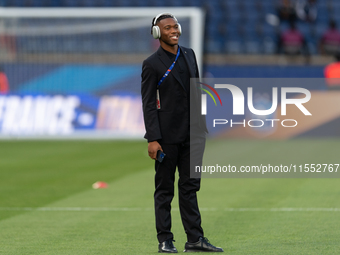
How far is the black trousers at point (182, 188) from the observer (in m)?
4.73

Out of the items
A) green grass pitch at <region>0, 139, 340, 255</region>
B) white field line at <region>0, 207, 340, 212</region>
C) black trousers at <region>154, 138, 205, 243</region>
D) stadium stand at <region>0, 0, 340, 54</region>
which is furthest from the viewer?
stadium stand at <region>0, 0, 340, 54</region>

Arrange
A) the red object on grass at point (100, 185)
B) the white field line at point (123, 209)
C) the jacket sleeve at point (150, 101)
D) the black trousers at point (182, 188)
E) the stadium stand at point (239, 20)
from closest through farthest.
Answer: the jacket sleeve at point (150, 101) → the black trousers at point (182, 188) → the white field line at point (123, 209) → the red object on grass at point (100, 185) → the stadium stand at point (239, 20)

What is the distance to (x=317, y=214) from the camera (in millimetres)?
6676

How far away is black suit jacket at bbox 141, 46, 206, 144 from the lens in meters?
4.61

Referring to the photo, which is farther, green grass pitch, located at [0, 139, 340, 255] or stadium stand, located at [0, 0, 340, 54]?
stadium stand, located at [0, 0, 340, 54]

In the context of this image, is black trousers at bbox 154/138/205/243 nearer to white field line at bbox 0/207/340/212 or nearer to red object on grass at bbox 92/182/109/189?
white field line at bbox 0/207/340/212

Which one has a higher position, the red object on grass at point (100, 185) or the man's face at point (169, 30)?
the man's face at point (169, 30)

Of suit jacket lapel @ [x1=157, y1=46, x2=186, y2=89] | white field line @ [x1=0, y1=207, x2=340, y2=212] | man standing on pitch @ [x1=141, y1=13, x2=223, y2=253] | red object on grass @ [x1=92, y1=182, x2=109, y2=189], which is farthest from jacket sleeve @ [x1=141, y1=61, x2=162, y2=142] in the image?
red object on grass @ [x1=92, y1=182, x2=109, y2=189]

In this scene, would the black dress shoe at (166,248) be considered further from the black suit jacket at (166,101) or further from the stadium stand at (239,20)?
the stadium stand at (239,20)

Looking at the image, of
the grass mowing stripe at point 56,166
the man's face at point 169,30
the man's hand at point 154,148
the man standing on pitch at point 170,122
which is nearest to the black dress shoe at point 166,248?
the man standing on pitch at point 170,122

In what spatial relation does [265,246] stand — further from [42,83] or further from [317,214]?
[42,83]

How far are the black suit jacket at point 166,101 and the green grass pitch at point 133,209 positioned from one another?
0.91 metres

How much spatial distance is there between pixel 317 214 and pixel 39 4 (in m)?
17.5

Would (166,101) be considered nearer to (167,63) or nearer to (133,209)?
(167,63)
